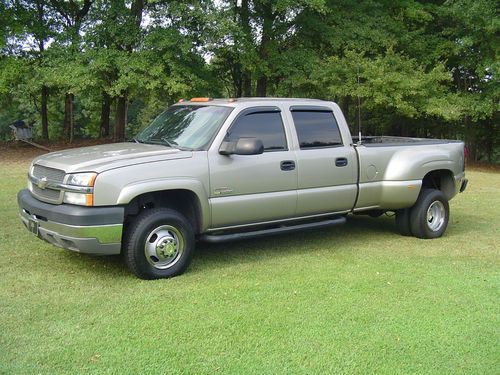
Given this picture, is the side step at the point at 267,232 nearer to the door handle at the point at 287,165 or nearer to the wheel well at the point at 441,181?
the door handle at the point at 287,165

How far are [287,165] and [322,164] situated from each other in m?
0.54

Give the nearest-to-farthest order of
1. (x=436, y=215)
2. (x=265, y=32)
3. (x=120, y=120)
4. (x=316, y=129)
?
(x=316, y=129)
(x=436, y=215)
(x=265, y=32)
(x=120, y=120)

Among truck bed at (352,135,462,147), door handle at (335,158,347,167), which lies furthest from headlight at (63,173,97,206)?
truck bed at (352,135,462,147)

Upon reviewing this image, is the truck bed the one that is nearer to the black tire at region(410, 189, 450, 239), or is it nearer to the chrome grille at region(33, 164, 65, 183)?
the black tire at region(410, 189, 450, 239)

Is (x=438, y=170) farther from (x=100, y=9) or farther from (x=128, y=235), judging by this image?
(x=100, y=9)

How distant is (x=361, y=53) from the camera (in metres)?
19.9

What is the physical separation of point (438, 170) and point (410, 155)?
78cm

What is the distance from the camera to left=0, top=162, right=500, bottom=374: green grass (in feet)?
12.2

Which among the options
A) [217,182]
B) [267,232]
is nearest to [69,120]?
[267,232]

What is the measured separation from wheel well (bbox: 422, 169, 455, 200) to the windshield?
3589mm

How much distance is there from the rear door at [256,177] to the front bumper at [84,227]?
111 cm

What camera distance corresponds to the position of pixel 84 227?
4.94 meters

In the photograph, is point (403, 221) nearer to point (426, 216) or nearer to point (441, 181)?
point (426, 216)

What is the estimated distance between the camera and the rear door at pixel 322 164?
20.9 ft
